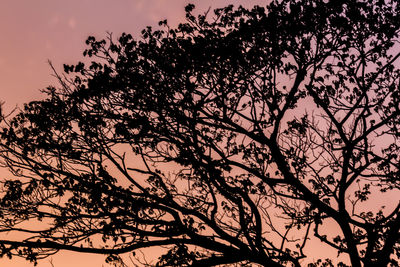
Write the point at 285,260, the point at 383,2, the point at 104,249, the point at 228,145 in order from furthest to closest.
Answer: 1. the point at 228,145
2. the point at 383,2
3. the point at 285,260
4. the point at 104,249

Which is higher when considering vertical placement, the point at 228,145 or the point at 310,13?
the point at 310,13

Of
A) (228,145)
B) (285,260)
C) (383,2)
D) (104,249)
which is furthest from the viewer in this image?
(228,145)

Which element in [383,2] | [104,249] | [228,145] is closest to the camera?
[104,249]

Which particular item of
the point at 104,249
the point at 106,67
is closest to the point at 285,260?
the point at 104,249

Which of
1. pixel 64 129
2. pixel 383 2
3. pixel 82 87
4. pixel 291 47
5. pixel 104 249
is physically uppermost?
pixel 383 2

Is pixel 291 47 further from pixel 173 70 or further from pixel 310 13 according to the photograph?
pixel 173 70

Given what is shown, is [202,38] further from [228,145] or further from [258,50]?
[228,145]

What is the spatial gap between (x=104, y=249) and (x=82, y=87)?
5043mm

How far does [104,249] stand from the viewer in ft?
31.3

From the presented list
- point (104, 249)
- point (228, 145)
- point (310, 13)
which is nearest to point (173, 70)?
point (228, 145)

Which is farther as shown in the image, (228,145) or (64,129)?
(228,145)

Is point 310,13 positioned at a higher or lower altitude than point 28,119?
higher

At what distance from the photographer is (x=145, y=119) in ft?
→ 38.9

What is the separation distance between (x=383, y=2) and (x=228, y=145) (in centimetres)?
607
